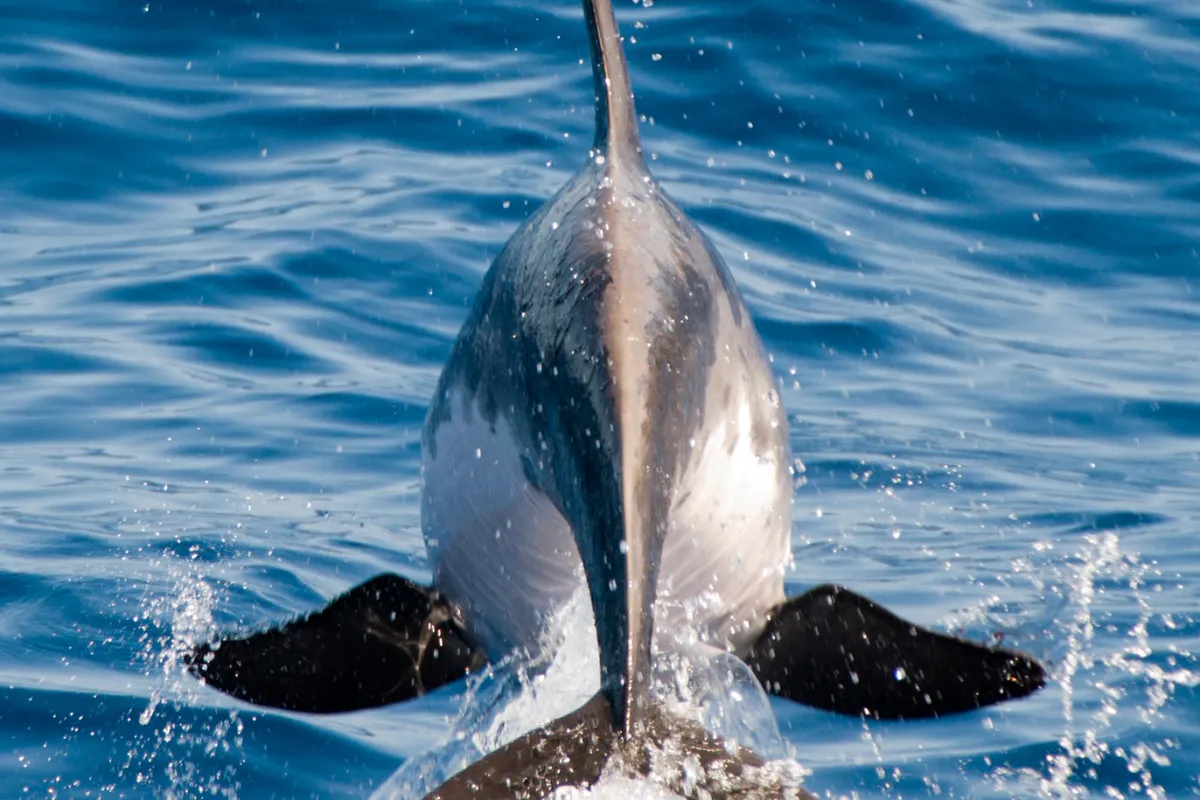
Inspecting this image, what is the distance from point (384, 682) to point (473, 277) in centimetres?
679

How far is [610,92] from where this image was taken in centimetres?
598

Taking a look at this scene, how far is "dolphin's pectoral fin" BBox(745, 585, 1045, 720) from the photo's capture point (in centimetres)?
538

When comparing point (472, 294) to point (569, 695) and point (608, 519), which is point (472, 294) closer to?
point (569, 695)

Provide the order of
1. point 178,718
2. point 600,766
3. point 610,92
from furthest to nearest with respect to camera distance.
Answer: point 178,718, point 610,92, point 600,766

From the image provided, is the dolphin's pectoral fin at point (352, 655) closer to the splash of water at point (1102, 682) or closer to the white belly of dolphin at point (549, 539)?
the white belly of dolphin at point (549, 539)

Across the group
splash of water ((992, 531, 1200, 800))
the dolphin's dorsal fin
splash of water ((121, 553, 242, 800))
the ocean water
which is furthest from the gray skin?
splash of water ((992, 531, 1200, 800))

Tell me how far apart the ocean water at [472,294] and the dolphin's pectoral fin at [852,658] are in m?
0.50

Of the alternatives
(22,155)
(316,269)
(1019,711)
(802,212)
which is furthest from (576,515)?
(22,155)

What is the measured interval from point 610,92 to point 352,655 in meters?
1.98

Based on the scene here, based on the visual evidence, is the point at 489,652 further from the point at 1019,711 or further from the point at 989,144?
the point at 989,144

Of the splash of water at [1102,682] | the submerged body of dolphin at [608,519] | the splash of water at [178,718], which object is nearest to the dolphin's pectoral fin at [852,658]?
the submerged body of dolphin at [608,519]

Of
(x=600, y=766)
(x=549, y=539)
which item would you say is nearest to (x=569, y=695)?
(x=549, y=539)

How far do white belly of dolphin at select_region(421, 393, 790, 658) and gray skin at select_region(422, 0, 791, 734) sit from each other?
0.4 inches

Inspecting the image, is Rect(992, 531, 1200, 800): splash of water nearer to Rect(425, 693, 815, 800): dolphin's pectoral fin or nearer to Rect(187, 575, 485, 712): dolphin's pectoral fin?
Rect(187, 575, 485, 712): dolphin's pectoral fin
